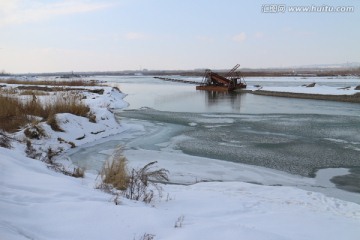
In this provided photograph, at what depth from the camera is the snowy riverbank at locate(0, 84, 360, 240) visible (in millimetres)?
3379

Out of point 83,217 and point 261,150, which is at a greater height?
point 83,217

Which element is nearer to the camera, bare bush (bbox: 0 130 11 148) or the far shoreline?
bare bush (bbox: 0 130 11 148)

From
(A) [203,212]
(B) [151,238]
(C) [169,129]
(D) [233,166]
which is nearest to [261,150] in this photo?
(D) [233,166]

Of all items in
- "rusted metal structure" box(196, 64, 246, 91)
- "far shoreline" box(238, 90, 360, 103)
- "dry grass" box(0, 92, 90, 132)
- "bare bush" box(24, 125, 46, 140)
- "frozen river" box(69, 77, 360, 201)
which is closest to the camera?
"frozen river" box(69, 77, 360, 201)

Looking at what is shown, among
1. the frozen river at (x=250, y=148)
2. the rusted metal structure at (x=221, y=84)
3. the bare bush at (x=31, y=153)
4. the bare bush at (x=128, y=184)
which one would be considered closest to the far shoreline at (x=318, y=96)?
the rusted metal structure at (x=221, y=84)

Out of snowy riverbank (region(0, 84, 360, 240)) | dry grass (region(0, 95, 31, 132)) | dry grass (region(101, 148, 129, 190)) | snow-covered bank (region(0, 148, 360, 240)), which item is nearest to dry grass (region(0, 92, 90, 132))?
dry grass (region(0, 95, 31, 132))

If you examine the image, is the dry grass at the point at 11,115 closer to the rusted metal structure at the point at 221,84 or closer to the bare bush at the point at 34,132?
the bare bush at the point at 34,132

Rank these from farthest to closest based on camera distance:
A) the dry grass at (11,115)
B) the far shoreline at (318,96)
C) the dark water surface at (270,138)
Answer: the far shoreline at (318,96), the dry grass at (11,115), the dark water surface at (270,138)

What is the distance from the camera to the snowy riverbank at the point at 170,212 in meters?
3.38

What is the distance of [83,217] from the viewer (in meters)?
3.61

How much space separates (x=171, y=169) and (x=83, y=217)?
480 centimetres

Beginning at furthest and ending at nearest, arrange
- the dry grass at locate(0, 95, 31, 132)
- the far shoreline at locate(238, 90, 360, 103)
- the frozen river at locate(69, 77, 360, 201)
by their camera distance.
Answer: the far shoreline at locate(238, 90, 360, 103), the dry grass at locate(0, 95, 31, 132), the frozen river at locate(69, 77, 360, 201)

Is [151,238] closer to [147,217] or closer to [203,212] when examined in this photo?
[147,217]

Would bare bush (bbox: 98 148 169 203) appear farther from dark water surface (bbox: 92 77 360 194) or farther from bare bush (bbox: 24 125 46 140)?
bare bush (bbox: 24 125 46 140)
